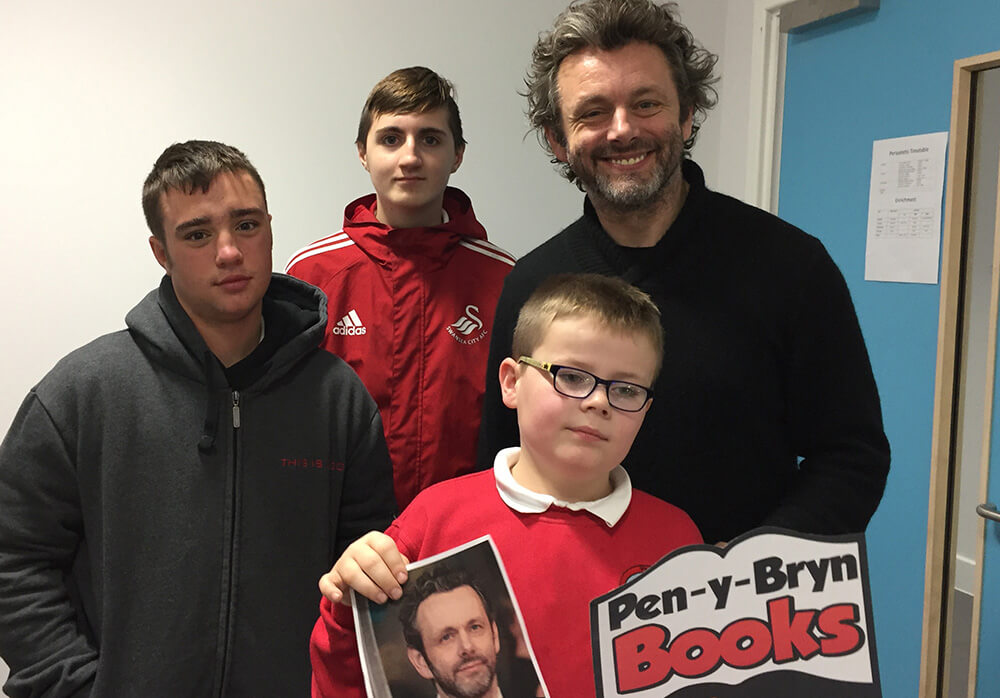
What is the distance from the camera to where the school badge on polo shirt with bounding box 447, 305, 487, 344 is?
1818mm

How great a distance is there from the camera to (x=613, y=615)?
30.6 inches

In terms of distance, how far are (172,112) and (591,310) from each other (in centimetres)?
195

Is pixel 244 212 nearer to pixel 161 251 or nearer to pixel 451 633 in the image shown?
pixel 161 251

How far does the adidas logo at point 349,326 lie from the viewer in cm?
180

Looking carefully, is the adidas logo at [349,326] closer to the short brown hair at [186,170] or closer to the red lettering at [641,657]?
the short brown hair at [186,170]

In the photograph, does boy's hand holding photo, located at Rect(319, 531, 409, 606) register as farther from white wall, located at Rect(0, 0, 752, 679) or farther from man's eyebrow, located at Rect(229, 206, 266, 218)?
white wall, located at Rect(0, 0, 752, 679)

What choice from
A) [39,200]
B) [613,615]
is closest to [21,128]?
[39,200]

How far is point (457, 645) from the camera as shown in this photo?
2.76ft

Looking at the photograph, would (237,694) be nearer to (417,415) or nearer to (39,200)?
(417,415)

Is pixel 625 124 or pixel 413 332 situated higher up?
pixel 625 124

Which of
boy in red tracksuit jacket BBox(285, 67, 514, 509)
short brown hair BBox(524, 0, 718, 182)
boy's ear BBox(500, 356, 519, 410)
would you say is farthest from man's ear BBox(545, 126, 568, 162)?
boy's ear BBox(500, 356, 519, 410)

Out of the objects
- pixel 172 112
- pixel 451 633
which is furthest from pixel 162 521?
pixel 172 112

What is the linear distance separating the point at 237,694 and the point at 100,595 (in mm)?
279

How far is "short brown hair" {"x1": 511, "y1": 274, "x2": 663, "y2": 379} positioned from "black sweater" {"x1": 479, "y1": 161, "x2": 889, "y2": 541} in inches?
7.4
